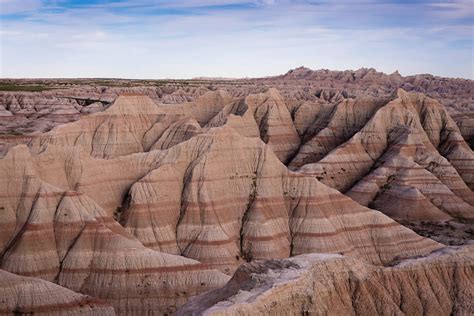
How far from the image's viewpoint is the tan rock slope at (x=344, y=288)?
92.8ft

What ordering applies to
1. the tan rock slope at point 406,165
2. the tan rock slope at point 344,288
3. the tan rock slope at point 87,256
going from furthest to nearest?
the tan rock slope at point 406,165
the tan rock slope at point 87,256
the tan rock slope at point 344,288

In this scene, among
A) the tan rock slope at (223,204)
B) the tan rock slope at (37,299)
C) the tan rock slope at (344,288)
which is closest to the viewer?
the tan rock slope at (344,288)

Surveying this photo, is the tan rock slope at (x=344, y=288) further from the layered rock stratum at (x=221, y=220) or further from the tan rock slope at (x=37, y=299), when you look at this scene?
the tan rock slope at (x=37, y=299)

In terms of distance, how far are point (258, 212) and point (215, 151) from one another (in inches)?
267

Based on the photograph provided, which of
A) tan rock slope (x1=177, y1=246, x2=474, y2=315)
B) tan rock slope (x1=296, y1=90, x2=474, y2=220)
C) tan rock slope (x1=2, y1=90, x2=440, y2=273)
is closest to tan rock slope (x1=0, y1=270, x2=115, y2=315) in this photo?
tan rock slope (x1=177, y1=246, x2=474, y2=315)

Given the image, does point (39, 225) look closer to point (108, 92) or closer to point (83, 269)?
point (83, 269)

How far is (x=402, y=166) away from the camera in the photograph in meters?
83.8

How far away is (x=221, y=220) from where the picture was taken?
5609cm

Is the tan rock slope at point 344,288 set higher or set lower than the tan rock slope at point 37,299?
higher

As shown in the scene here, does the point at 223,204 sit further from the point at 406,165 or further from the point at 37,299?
the point at 406,165

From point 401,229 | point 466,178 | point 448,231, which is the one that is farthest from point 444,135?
point 401,229

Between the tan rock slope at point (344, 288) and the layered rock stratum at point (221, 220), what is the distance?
2.8 inches

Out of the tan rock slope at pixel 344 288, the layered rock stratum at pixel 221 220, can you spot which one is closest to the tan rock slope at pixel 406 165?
the layered rock stratum at pixel 221 220

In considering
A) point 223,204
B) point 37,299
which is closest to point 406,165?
point 223,204
